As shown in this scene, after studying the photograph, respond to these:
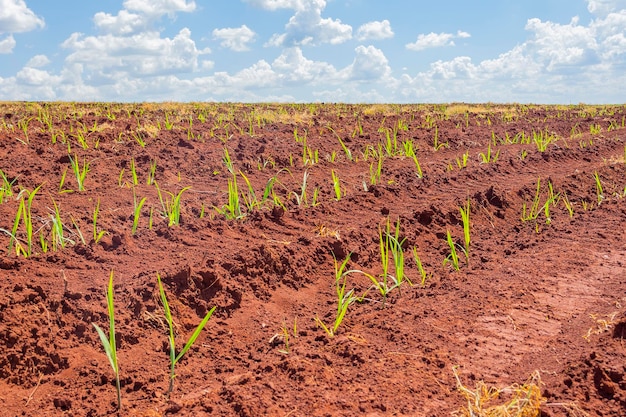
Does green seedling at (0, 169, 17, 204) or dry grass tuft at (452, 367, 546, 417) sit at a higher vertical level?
green seedling at (0, 169, 17, 204)

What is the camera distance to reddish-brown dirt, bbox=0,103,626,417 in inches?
95.7

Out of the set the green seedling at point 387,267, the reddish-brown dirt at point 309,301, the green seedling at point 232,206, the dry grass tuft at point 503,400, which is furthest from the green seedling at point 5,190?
the dry grass tuft at point 503,400

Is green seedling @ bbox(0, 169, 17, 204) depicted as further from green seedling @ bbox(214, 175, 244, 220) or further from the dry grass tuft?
the dry grass tuft

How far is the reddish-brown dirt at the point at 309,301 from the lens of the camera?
243 cm

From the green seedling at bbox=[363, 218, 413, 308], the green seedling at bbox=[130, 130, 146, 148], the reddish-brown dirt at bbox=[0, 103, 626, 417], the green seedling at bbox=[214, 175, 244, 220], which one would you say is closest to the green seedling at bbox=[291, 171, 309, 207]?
the reddish-brown dirt at bbox=[0, 103, 626, 417]

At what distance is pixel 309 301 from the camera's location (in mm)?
3715

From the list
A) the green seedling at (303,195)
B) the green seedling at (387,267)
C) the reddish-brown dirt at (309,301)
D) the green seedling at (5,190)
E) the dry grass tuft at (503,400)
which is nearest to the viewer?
the dry grass tuft at (503,400)

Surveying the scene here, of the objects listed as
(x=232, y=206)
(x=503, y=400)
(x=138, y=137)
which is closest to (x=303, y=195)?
(x=232, y=206)

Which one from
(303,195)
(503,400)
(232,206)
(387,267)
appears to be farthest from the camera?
(303,195)

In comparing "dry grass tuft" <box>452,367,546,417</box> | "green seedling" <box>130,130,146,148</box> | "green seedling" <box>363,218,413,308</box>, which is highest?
"green seedling" <box>130,130,146,148</box>

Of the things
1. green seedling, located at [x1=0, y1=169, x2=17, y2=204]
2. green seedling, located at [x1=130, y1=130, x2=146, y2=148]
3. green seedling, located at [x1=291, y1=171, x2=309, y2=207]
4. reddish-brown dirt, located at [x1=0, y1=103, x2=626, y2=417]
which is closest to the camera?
reddish-brown dirt, located at [x1=0, y1=103, x2=626, y2=417]

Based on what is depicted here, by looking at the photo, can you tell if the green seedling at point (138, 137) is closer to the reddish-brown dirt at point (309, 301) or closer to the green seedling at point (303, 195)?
the reddish-brown dirt at point (309, 301)

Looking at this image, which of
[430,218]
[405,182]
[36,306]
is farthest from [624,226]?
[36,306]

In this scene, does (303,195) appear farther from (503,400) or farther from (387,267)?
(503,400)
